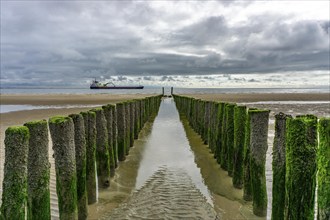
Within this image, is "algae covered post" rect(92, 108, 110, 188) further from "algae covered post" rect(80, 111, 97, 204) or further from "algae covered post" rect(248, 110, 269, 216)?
"algae covered post" rect(248, 110, 269, 216)

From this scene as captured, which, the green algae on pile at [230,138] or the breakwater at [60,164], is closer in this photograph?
the breakwater at [60,164]

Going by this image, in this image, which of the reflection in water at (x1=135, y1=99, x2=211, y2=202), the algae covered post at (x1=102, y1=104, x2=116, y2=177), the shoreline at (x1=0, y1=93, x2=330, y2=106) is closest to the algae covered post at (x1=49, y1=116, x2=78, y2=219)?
the reflection in water at (x1=135, y1=99, x2=211, y2=202)

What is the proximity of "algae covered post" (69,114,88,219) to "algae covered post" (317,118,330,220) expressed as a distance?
13.8 feet

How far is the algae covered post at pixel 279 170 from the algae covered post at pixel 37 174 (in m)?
3.69

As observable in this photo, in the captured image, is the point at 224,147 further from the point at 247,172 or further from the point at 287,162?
the point at 287,162

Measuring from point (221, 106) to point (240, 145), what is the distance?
3.09m

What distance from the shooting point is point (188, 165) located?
432 inches

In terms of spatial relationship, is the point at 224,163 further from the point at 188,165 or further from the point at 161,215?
the point at 161,215

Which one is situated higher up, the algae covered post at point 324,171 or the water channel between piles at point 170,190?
the algae covered post at point 324,171

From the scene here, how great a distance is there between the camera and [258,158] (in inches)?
269

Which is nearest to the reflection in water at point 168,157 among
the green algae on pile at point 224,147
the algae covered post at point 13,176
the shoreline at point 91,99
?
the green algae on pile at point 224,147

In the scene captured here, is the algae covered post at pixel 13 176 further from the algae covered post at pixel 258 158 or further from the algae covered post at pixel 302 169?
the algae covered post at pixel 258 158

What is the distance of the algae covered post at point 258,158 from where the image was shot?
262 inches

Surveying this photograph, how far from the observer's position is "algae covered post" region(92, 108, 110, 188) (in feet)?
27.9
